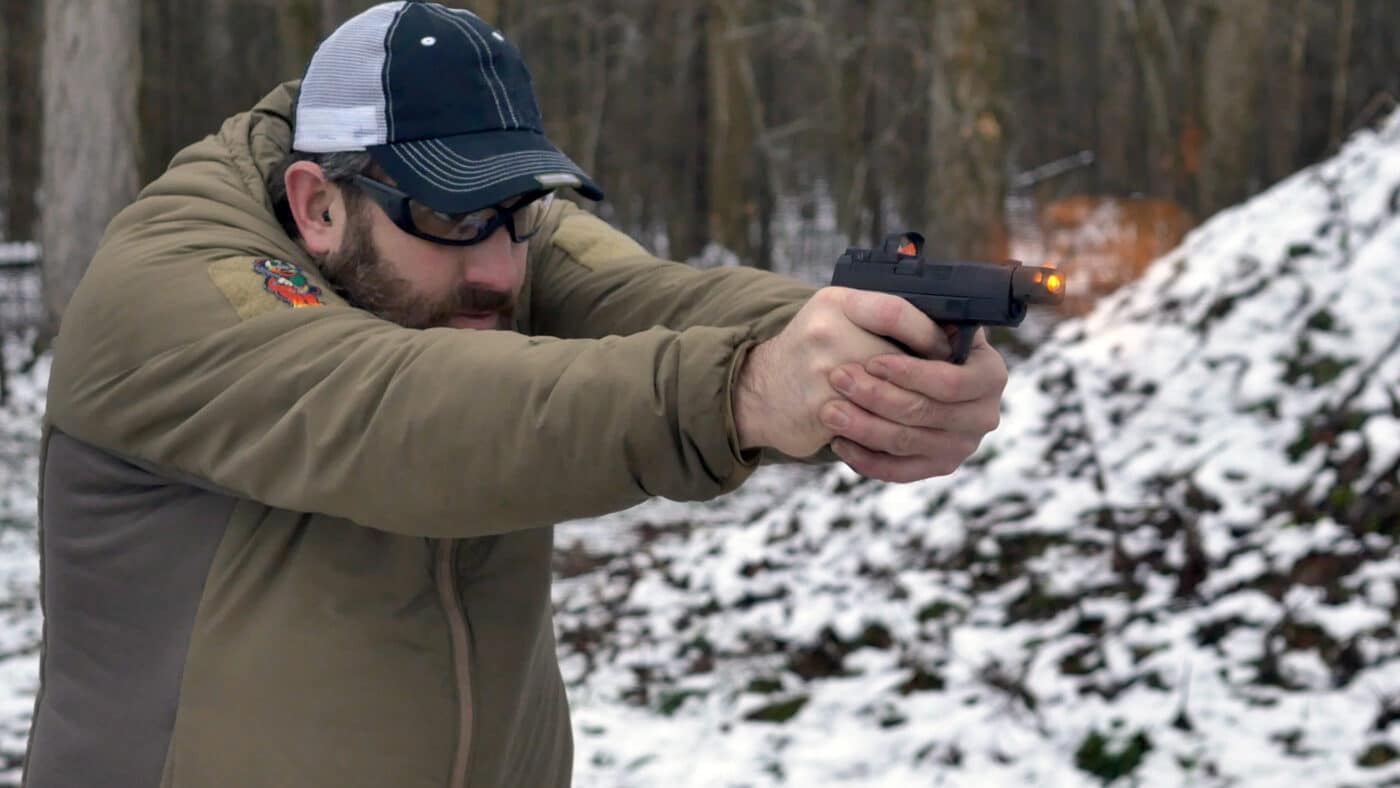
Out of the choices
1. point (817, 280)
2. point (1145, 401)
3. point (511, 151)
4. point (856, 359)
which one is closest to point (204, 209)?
point (511, 151)

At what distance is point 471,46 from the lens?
2.03 m

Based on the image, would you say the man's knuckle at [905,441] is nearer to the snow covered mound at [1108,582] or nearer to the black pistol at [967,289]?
the black pistol at [967,289]

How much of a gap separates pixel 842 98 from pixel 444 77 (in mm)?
18332

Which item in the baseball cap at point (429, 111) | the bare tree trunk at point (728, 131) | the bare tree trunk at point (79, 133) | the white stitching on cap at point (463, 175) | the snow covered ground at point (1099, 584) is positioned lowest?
the snow covered ground at point (1099, 584)

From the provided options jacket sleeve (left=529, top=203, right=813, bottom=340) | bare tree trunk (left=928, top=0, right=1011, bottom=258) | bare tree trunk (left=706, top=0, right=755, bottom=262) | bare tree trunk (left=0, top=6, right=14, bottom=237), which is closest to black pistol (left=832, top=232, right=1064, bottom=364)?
jacket sleeve (left=529, top=203, right=813, bottom=340)

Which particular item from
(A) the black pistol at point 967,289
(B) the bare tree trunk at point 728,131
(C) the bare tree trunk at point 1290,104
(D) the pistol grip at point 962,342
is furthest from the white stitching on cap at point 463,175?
(C) the bare tree trunk at point 1290,104

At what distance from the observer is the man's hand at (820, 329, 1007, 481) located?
1.49 meters

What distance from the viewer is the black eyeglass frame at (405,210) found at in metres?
1.97

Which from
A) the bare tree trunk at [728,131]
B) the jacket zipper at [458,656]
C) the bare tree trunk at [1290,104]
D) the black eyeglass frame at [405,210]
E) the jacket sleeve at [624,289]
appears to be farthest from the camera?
the bare tree trunk at [728,131]

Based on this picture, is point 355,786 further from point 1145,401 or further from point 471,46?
point 1145,401

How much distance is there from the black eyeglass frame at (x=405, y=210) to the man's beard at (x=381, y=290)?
0.05 meters

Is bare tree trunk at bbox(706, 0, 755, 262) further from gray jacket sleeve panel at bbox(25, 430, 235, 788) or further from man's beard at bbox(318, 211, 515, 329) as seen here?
gray jacket sleeve panel at bbox(25, 430, 235, 788)

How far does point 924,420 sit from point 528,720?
95 centimetres

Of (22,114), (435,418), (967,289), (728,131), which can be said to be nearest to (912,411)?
(967,289)
